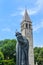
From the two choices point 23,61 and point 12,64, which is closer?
point 23,61

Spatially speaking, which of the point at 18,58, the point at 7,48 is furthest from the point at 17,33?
the point at 7,48

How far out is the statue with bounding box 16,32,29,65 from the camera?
9.35 metres

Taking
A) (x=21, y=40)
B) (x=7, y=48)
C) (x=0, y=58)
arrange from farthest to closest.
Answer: (x=7, y=48), (x=0, y=58), (x=21, y=40)

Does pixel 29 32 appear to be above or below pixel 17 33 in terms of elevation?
above

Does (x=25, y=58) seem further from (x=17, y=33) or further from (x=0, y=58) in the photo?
(x=0, y=58)

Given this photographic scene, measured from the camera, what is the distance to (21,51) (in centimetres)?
945

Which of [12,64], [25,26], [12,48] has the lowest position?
[12,64]

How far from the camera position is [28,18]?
78562mm

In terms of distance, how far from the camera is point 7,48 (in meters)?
83.4

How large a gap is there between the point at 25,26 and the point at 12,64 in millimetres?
12884

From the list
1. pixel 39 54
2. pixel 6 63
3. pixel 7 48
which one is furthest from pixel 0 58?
pixel 39 54

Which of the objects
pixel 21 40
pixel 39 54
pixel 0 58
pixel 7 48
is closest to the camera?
pixel 21 40

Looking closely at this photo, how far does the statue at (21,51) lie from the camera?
30.7 feet

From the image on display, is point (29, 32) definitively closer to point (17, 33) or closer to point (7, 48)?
point (7, 48)
